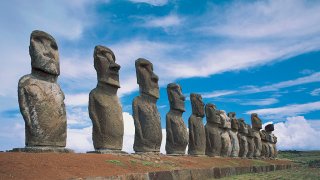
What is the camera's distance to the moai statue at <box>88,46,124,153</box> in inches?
497

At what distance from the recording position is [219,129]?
23.7m

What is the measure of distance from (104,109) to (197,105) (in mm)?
8115

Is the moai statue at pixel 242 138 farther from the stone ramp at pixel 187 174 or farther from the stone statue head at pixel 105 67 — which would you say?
the stone statue head at pixel 105 67

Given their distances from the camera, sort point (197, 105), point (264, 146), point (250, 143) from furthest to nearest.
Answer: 1. point (264, 146)
2. point (250, 143)
3. point (197, 105)

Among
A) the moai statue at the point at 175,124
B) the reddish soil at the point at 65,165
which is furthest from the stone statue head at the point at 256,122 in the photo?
the reddish soil at the point at 65,165

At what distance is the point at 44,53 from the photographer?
10.9 metres

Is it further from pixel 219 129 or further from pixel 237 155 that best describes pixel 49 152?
pixel 237 155

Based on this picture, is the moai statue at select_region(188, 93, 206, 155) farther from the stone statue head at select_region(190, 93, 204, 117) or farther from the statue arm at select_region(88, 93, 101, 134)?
the statue arm at select_region(88, 93, 101, 134)

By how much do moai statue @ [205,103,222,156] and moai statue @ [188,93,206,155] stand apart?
1.94 metres

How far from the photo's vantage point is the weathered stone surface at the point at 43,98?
1020 centimetres

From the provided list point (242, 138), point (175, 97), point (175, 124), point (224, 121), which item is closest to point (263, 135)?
point (242, 138)

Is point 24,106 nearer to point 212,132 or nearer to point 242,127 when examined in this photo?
point 212,132

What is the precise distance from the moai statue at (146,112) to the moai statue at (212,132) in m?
6.85

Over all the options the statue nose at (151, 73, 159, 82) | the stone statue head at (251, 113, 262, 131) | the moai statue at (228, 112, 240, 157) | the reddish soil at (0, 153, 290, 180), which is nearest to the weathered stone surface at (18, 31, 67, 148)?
the reddish soil at (0, 153, 290, 180)
